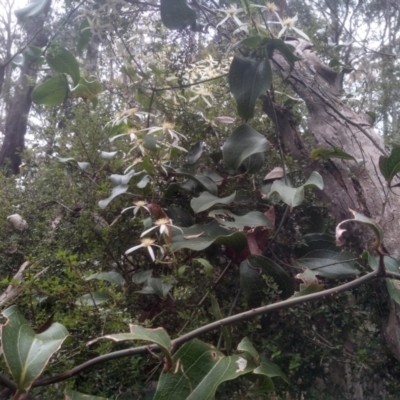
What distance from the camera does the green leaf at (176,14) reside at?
1.17 m

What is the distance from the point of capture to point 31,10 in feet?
3.94

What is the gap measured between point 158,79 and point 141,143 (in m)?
0.24

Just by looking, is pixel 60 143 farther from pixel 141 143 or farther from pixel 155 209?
pixel 155 209

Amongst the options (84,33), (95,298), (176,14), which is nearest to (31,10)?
(84,33)

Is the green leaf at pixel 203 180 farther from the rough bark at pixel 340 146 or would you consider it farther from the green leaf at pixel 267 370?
the green leaf at pixel 267 370

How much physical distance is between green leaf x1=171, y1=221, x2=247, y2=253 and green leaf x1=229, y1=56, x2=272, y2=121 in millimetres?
320

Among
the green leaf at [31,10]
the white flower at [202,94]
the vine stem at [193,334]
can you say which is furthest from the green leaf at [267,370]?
the green leaf at [31,10]

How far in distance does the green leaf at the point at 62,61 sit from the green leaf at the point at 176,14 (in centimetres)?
26

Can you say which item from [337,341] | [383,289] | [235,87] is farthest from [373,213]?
[235,87]

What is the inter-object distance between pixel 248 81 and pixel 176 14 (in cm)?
29

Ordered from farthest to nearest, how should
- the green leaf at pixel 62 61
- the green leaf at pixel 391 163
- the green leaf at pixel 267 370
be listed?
the green leaf at pixel 62 61
the green leaf at pixel 391 163
the green leaf at pixel 267 370

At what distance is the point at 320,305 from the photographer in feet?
3.24

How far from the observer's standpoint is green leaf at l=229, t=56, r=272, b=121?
3.56 ft

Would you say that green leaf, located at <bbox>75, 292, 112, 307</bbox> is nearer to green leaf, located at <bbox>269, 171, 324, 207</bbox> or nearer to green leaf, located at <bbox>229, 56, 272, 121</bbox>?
green leaf, located at <bbox>269, 171, 324, 207</bbox>
